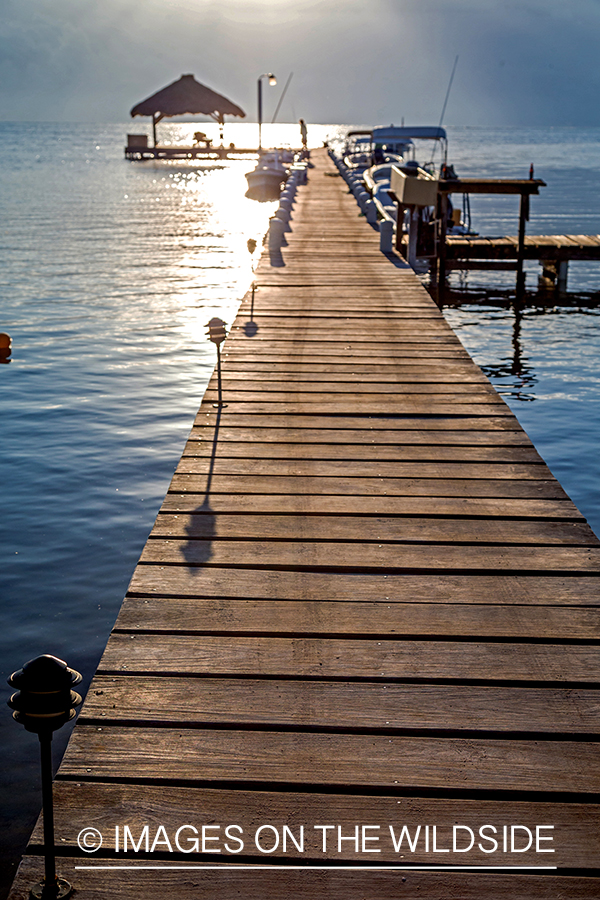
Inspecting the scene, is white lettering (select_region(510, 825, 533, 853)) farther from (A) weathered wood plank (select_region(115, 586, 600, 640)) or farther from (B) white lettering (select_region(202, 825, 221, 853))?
(A) weathered wood plank (select_region(115, 586, 600, 640))

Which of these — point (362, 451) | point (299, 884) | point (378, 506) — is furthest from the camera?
point (362, 451)

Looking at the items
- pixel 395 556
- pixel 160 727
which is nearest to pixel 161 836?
pixel 160 727

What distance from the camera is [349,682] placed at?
3.67 metres

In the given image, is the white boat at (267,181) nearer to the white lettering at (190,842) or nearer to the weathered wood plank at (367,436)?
the weathered wood plank at (367,436)

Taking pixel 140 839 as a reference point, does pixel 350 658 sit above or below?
above

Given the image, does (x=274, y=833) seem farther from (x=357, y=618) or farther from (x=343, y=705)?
(x=357, y=618)

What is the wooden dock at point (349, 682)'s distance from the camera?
280cm

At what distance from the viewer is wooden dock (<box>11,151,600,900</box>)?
2.80m

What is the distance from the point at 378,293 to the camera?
485 inches

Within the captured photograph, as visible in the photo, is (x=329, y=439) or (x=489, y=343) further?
(x=489, y=343)

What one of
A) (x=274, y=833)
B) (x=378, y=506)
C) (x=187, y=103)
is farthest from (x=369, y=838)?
(x=187, y=103)

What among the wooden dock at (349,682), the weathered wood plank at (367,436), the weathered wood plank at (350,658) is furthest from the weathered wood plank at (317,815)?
the weathered wood plank at (367,436)

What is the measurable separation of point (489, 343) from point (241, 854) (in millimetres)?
16502

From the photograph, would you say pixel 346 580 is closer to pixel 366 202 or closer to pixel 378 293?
pixel 378 293
